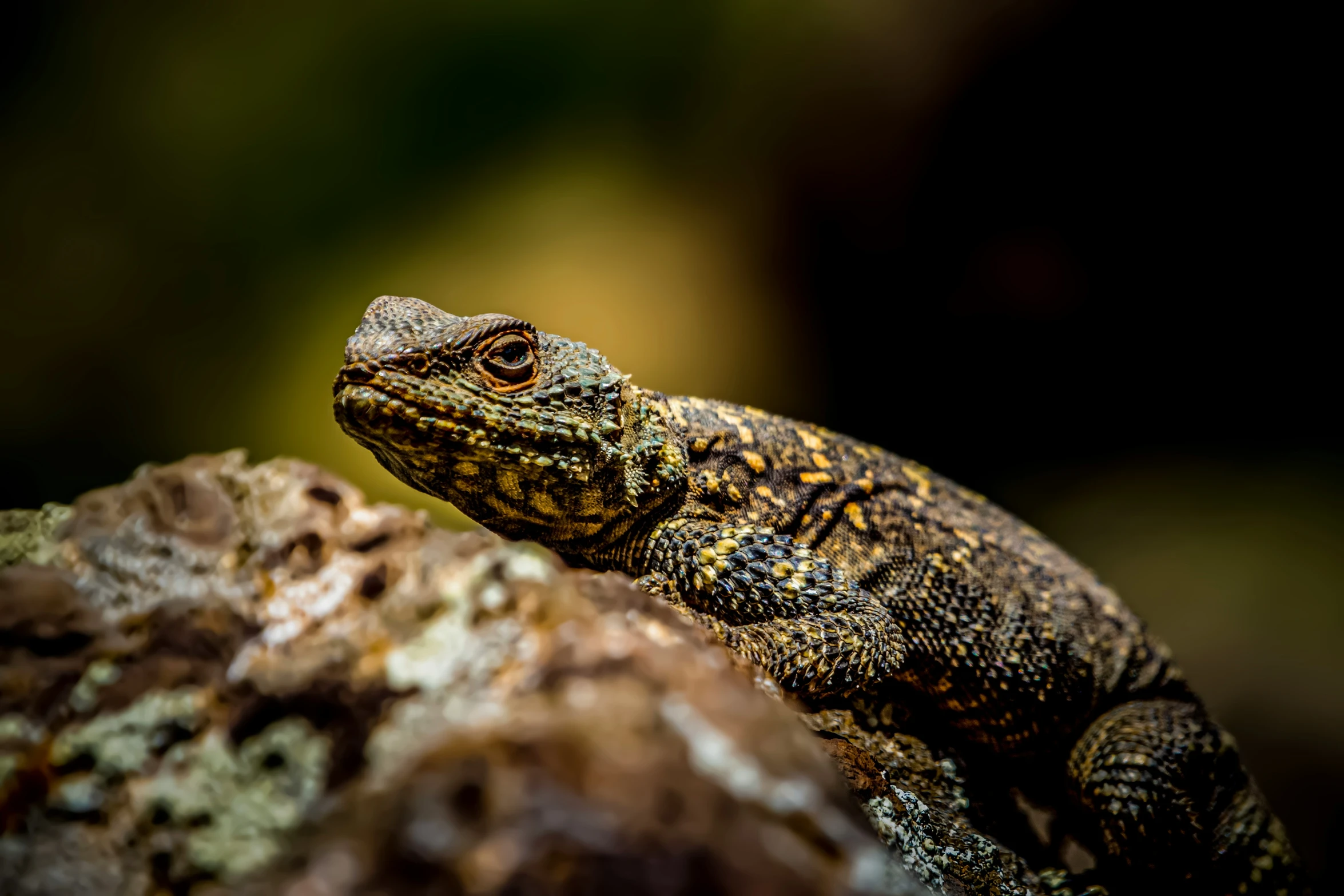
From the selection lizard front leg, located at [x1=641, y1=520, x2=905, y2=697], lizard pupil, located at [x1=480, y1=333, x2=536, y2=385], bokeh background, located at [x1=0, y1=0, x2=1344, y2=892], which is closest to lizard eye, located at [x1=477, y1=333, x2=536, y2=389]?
lizard pupil, located at [x1=480, y1=333, x2=536, y2=385]

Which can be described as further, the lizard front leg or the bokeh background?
the bokeh background

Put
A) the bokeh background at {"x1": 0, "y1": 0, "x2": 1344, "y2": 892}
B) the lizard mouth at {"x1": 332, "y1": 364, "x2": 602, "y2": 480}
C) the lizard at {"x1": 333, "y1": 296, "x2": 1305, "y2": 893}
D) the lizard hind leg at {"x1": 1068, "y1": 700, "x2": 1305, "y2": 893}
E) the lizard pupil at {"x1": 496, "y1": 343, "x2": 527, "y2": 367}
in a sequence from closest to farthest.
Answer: the lizard mouth at {"x1": 332, "y1": 364, "x2": 602, "y2": 480}, the lizard at {"x1": 333, "y1": 296, "x2": 1305, "y2": 893}, the lizard pupil at {"x1": 496, "y1": 343, "x2": 527, "y2": 367}, the lizard hind leg at {"x1": 1068, "y1": 700, "x2": 1305, "y2": 893}, the bokeh background at {"x1": 0, "y1": 0, "x2": 1344, "y2": 892}

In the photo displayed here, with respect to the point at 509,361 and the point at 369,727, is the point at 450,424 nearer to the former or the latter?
the point at 509,361

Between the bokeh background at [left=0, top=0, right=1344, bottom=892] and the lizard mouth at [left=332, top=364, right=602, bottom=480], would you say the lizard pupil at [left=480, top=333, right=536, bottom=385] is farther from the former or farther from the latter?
the bokeh background at [left=0, top=0, right=1344, bottom=892]

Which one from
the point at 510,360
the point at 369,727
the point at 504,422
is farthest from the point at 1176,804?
the point at 369,727

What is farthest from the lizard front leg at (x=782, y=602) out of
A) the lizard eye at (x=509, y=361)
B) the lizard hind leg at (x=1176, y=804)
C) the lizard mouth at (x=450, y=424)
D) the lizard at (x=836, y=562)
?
the lizard hind leg at (x=1176, y=804)

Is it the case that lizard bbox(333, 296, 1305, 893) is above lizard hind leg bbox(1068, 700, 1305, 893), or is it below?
above

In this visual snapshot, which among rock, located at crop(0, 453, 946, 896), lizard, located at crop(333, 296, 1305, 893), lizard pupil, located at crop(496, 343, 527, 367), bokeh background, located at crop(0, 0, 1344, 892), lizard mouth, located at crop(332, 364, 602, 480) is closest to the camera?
rock, located at crop(0, 453, 946, 896)
